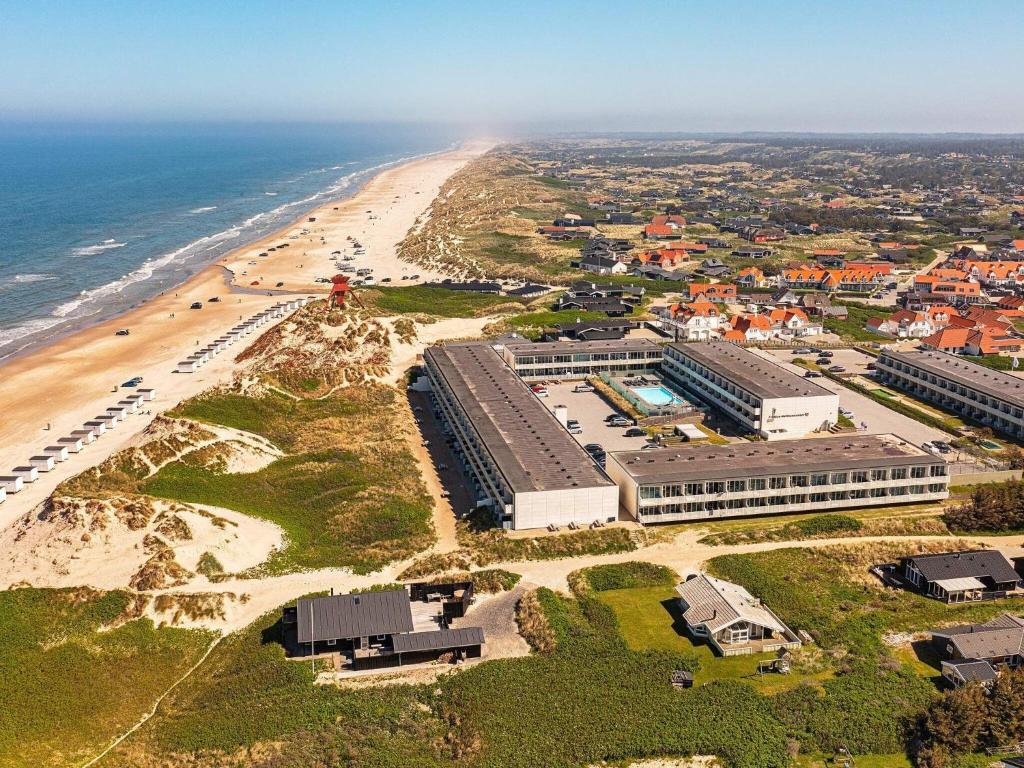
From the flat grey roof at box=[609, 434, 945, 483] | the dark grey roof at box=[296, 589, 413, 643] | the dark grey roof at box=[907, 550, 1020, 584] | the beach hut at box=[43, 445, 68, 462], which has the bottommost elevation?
the dark grey roof at box=[907, 550, 1020, 584]

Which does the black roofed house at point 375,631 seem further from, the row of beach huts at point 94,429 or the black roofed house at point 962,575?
the row of beach huts at point 94,429

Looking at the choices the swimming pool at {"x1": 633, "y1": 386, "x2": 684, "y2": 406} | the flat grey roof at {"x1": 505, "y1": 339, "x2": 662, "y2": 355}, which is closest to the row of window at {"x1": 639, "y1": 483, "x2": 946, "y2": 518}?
Answer: the swimming pool at {"x1": 633, "y1": 386, "x2": 684, "y2": 406}

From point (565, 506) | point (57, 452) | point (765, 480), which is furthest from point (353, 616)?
point (57, 452)

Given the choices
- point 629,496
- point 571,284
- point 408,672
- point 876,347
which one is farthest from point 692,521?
point 571,284

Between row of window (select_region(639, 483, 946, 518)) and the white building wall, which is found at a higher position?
the white building wall

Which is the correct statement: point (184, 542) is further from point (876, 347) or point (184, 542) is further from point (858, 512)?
point (876, 347)

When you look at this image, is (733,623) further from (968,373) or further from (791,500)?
(968,373)

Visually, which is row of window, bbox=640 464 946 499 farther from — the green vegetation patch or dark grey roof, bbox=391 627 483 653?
dark grey roof, bbox=391 627 483 653
